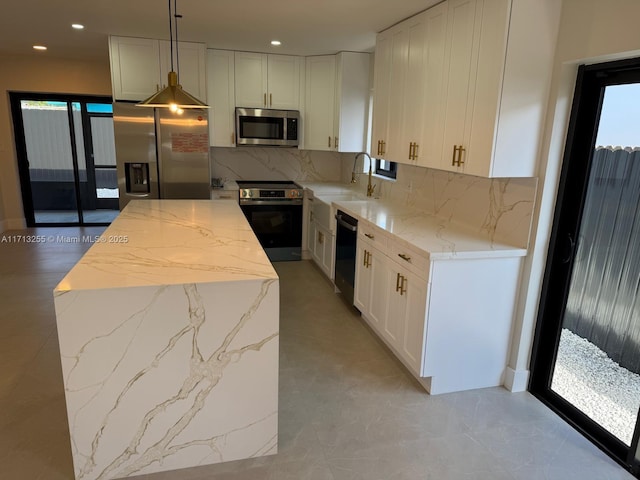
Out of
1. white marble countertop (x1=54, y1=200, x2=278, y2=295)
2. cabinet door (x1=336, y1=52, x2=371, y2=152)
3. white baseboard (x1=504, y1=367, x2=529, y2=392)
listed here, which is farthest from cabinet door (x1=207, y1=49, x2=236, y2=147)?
white baseboard (x1=504, y1=367, x2=529, y2=392)

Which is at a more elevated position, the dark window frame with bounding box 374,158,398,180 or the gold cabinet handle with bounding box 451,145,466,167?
the gold cabinet handle with bounding box 451,145,466,167

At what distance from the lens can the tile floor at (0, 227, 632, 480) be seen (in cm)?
210

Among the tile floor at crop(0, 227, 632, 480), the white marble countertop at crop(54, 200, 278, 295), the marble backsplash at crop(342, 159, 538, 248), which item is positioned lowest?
the tile floor at crop(0, 227, 632, 480)

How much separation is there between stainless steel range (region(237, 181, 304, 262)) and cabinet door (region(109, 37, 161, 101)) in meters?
1.45

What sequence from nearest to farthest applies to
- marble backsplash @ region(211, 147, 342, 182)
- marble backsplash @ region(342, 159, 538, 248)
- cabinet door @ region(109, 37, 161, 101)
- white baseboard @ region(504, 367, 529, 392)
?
marble backsplash @ region(342, 159, 538, 248) < white baseboard @ region(504, 367, 529, 392) < cabinet door @ region(109, 37, 161, 101) < marble backsplash @ region(211, 147, 342, 182)

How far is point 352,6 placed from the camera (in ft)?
10.5

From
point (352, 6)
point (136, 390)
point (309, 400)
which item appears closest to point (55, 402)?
point (136, 390)

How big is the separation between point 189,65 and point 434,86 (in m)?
2.79

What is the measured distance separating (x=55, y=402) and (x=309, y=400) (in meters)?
1.50

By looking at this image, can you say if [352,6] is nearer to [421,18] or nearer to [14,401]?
[421,18]

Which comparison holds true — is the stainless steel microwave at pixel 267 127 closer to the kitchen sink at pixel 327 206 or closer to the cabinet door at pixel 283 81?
the cabinet door at pixel 283 81

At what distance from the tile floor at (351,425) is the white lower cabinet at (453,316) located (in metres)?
0.15

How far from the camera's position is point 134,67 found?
177 inches

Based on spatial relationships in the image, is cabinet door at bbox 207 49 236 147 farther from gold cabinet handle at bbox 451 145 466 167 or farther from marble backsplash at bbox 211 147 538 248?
gold cabinet handle at bbox 451 145 466 167
